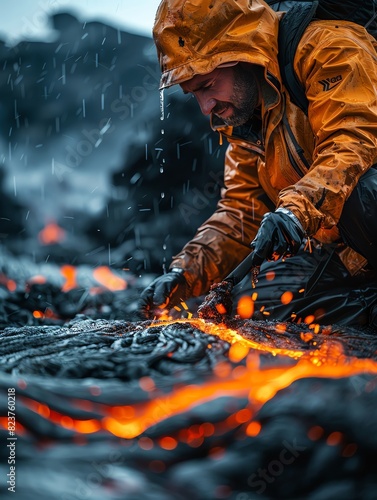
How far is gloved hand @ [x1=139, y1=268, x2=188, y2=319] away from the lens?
2.62 metres

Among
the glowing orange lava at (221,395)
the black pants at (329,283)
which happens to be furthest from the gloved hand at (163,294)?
the glowing orange lava at (221,395)

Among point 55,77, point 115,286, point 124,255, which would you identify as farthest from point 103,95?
point 115,286

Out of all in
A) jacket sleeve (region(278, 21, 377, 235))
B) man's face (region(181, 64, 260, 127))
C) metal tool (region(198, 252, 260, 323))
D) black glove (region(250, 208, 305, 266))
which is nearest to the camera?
black glove (region(250, 208, 305, 266))

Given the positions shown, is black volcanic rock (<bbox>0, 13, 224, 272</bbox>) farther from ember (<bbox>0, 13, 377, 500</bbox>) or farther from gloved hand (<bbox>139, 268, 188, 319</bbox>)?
gloved hand (<bbox>139, 268, 188, 319</bbox>)

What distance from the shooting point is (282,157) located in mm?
2490

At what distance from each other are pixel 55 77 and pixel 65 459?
359 cm

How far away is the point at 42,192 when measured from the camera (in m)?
4.11

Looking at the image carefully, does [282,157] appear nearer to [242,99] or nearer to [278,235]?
[242,99]

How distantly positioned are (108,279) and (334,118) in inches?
83.0

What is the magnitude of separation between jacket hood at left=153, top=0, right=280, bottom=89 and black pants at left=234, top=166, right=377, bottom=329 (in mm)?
685

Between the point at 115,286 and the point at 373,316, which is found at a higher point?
the point at 373,316

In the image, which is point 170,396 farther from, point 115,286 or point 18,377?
point 115,286

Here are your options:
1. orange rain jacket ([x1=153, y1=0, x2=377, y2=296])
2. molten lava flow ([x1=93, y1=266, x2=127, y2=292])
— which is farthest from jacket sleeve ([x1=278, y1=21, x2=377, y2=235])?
molten lava flow ([x1=93, y1=266, x2=127, y2=292])

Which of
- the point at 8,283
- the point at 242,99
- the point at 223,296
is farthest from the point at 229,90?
the point at 8,283
